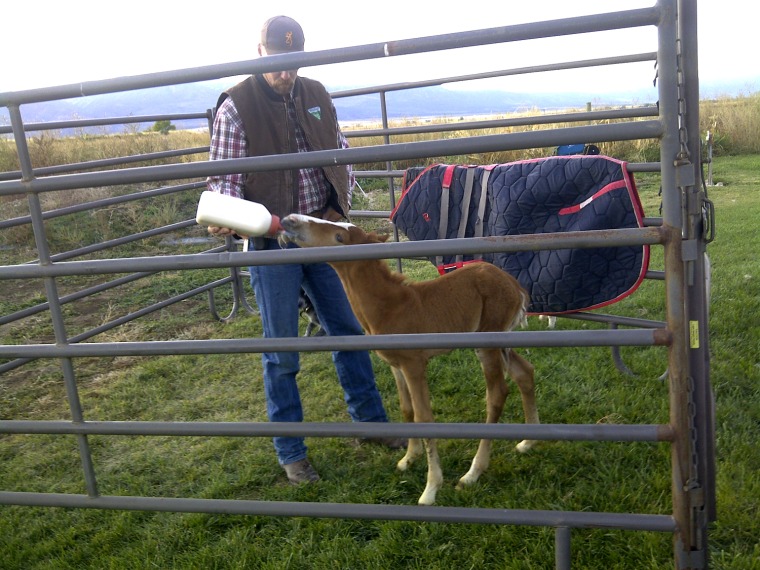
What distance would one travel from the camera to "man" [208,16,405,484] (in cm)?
303

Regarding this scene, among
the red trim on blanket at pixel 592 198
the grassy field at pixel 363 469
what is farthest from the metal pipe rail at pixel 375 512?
the red trim on blanket at pixel 592 198

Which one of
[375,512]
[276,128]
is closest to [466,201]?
[276,128]

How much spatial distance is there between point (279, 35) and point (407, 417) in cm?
189

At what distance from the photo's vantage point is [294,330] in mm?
3250

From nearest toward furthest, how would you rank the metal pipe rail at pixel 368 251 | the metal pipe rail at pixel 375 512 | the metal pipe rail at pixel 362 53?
the metal pipe rail at pixel 362 53, the metal pipe rail at pixel 368 251, the metal pipe rail at pixel 375 512

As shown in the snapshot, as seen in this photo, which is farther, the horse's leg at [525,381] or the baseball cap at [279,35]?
the horse's leg at [525,381]


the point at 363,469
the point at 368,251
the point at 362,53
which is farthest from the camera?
the point at 363,469

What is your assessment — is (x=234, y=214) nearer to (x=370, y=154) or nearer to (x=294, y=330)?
(x=370, y=154)

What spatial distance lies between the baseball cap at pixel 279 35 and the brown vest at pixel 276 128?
7.2 inches

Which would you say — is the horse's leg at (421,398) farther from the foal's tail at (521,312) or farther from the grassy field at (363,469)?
the foal's tail at (521,312)

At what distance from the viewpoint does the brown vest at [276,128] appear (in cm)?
304

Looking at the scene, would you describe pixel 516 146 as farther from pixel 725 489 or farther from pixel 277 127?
pixel 725 489

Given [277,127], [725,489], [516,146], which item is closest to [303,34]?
[277,127]

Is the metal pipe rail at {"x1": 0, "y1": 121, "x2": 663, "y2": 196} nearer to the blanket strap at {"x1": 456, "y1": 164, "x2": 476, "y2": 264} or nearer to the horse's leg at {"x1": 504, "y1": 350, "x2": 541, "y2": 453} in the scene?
the horse's leg at {"x1": 504, "y1": 350, "x2": 541, "y2": 453}
